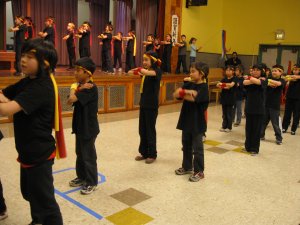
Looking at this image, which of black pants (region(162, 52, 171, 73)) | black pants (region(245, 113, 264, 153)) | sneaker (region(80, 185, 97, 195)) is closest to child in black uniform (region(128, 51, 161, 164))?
sneaker (region(80, 185, 97, 195))

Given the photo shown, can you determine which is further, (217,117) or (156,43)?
(156,43)

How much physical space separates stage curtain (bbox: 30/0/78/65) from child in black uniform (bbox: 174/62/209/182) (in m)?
8.04

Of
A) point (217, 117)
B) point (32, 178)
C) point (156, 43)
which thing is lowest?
point (217, 117)

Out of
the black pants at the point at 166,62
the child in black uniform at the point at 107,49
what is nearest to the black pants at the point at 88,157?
the child in black uniform at the point at 107,49

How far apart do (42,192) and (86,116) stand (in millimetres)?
1111

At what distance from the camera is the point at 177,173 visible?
3.79 meters

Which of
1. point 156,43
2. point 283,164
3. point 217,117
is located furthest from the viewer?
point 156,43

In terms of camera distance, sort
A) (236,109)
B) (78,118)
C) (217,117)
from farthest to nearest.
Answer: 1. (217,117)
2. (236,109)
3. (78,118)

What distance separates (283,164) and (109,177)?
2.33 m

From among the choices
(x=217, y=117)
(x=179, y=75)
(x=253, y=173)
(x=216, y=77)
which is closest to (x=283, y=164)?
(x=253, y=173)

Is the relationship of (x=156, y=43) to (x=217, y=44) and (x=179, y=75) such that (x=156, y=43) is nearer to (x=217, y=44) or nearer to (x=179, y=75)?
(x=179, y=75)

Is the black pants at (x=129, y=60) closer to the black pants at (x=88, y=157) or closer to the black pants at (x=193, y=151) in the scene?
the black pants at (x=193, y=151)

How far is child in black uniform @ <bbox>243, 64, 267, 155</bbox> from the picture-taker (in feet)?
15.1

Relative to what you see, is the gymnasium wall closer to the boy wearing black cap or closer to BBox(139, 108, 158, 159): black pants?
BBox(139, 108, 158, 159): black pants
